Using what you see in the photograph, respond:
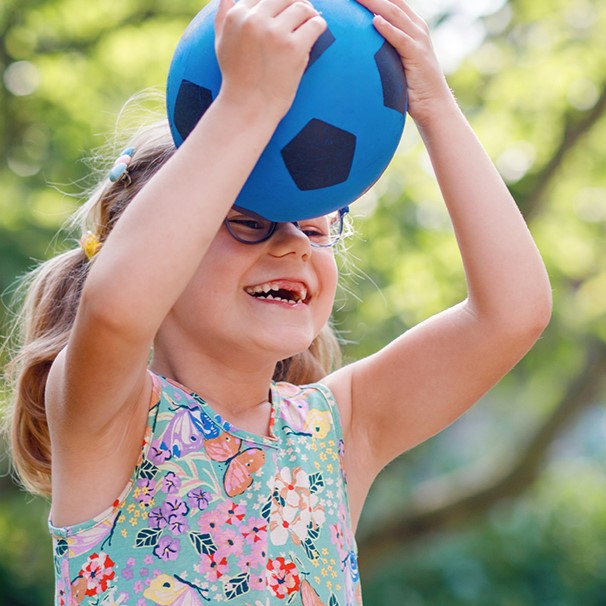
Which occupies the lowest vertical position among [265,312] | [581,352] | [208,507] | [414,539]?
[414,539]

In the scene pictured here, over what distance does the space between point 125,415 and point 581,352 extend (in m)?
7.79

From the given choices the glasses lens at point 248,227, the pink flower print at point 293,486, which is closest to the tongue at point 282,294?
the glasses lens at point 248,227

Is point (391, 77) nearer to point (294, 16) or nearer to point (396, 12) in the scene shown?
point (396, 12)

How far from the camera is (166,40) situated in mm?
7996

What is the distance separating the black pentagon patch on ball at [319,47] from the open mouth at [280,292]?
52 cm

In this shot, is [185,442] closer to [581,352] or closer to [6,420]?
[6,420]

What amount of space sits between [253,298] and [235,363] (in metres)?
0.19

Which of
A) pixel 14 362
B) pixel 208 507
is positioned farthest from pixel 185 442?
pixel 14 362

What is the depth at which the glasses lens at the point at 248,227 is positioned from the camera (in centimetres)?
223

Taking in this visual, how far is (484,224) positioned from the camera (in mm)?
2326

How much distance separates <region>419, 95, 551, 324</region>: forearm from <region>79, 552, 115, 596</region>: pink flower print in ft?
3.48

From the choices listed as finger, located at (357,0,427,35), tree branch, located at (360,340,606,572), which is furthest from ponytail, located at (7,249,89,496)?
tree branch, located at (360,340,606,572)

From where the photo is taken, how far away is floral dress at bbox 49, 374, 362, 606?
83.6 inches

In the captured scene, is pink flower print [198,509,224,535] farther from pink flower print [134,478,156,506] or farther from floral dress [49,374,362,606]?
pink flower print [134,478,156,506]
